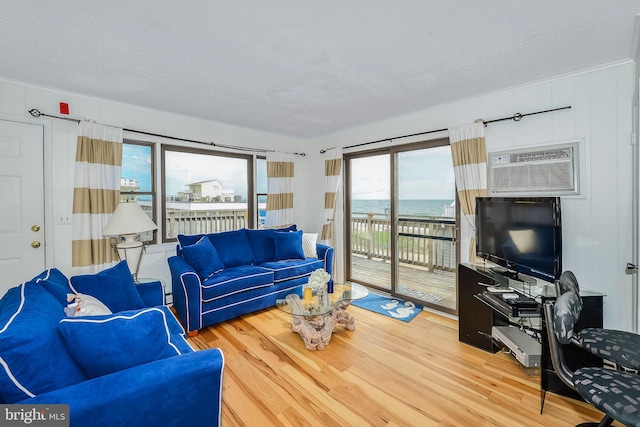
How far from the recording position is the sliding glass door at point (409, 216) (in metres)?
3.56

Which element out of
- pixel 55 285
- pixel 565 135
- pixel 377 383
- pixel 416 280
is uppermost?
pixel 565 135

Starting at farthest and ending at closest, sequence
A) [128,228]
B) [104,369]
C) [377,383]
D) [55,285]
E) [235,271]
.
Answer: [235,271] → [128,228] → [377,383] → [55,285] → [104,369]

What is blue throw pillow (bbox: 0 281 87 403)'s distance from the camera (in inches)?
39.1

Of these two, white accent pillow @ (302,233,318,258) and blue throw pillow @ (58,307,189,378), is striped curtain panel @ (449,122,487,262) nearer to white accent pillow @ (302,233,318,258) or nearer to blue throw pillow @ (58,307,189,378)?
white accent pillow @ (302,233,318,258)

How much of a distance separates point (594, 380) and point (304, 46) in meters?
2.56

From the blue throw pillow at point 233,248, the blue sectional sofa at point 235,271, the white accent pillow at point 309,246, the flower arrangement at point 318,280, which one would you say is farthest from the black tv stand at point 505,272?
the blue throw pillow at point 233,248

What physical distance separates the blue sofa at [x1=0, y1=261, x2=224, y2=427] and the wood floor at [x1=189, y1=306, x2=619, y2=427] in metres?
0.79

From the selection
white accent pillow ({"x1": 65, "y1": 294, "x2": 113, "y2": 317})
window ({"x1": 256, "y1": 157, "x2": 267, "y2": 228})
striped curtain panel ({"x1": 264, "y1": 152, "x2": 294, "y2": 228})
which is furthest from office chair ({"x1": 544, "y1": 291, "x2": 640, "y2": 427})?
window ({"x1": 256, "y1": 157, "x2": 267, "y2": 228})

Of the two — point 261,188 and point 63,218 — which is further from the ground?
point 261,188

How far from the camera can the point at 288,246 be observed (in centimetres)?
402

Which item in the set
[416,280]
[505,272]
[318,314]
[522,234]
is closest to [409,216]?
[416,280]

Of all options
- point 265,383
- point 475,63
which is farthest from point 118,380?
point 475,63

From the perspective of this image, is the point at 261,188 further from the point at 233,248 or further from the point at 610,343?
the point at 610,343

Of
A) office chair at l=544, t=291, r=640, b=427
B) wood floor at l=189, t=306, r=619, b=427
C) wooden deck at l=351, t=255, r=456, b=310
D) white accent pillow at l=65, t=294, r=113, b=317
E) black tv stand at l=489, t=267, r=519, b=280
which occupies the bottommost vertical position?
wood floor at l=189, t=306, r=619, b=427
